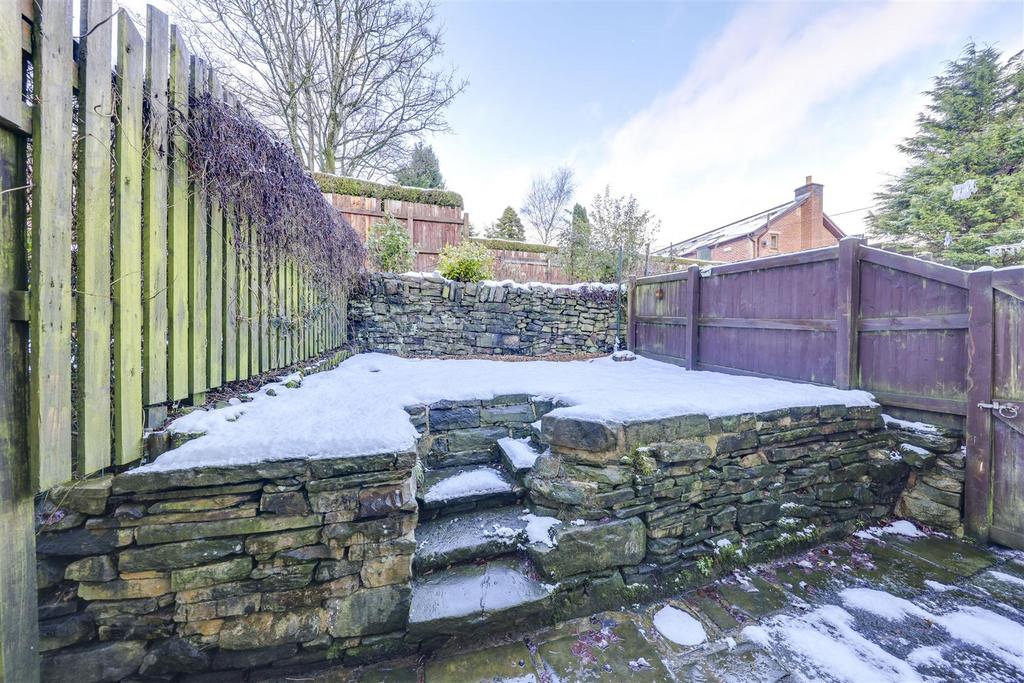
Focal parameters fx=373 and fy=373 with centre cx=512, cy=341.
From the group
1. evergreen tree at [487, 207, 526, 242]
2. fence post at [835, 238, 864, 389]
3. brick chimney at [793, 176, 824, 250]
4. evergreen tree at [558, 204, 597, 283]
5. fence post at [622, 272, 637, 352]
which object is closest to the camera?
fence post at [835, 238, 864, 389]

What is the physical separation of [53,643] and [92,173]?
5.63 ft

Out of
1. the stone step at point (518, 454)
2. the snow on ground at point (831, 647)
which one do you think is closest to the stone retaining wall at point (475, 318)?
the stone step at point (518, 454)

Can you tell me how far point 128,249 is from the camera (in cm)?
146

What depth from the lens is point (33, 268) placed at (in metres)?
1.18

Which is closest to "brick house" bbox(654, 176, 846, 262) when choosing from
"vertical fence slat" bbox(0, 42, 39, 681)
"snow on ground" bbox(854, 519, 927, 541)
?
"snow on ground" bbox(854, 519, 927, 541)

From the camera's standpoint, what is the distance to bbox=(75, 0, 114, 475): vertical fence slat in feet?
4.25

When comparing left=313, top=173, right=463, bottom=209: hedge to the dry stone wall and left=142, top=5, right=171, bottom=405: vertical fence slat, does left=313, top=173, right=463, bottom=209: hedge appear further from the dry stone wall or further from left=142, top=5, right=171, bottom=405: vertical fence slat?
the dry stone wall

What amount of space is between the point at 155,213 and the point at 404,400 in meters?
1.71

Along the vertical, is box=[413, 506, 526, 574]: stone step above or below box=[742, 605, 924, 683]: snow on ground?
above

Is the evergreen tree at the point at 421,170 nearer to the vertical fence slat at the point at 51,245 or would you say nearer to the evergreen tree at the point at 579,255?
the evergreen tree at the point at 579,255

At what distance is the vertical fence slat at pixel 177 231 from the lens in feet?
5.53

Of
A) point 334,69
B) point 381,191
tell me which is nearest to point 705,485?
point 381,191

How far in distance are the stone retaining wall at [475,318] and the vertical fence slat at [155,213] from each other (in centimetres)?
443

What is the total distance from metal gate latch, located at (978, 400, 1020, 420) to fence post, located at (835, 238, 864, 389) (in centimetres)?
77
